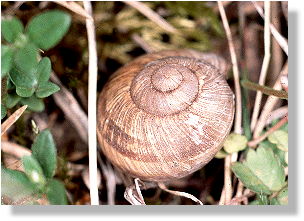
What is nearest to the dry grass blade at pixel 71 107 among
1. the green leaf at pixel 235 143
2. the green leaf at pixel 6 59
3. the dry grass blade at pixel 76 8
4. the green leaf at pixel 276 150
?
the dry grass blade at pixel 76 8

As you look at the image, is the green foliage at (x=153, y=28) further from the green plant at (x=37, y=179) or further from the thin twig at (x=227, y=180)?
the green plant at (x=37, y=179)

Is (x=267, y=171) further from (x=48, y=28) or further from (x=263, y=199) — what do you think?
(x=48, y=28)

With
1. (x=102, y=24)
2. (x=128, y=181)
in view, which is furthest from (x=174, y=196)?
(x=102, y=24)

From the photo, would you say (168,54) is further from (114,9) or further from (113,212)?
(113,212)

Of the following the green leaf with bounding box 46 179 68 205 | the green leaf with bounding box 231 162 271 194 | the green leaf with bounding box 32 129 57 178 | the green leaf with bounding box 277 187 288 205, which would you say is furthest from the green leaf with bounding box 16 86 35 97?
the green leaf with bounding box 277 187 288 205

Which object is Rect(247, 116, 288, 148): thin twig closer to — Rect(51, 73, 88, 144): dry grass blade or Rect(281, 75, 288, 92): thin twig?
Rect(281, 75, 288, 92): thin twig

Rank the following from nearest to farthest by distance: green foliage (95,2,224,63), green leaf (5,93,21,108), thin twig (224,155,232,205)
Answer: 1. green leaf (5,93,21,108)
2. thin twig (224,155,232,205)
3. green foliage (95,2,224,63)
